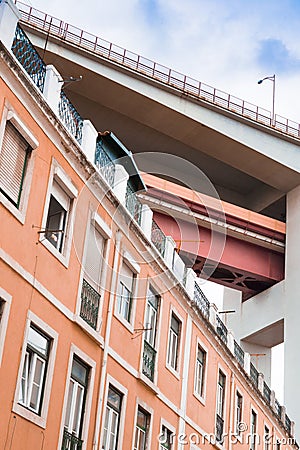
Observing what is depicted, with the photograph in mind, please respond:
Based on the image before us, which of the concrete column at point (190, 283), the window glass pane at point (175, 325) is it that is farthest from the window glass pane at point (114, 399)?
the concrete column at point (190, 283)

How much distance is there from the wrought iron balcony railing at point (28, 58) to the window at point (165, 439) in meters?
9.72

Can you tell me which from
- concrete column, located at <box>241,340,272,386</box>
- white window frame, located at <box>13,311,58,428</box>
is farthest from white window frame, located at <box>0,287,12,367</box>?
concrete column, located at <box>241,340,272,386</box>

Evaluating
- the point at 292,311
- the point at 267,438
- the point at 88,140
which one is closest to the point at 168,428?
the point at 88,140

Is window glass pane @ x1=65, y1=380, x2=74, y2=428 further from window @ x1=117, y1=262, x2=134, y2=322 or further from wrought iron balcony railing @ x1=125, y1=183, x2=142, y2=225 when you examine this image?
wrought iron balcony railing @ x1=125, y1=183, x2=142, y2=225

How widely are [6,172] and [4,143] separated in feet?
1.80

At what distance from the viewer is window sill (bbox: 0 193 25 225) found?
15784 millimetres

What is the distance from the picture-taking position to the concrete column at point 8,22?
16830 millimetres

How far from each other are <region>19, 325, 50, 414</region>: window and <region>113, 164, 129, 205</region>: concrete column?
18.3 feet

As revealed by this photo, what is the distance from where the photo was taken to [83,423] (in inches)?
725

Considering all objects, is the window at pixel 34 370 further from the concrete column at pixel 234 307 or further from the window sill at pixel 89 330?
the concrete column at pixel 234 307

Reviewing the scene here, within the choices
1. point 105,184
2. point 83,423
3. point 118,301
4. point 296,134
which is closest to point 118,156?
point 105,184

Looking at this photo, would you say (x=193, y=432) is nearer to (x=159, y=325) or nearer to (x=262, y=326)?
(x=159, y=325)

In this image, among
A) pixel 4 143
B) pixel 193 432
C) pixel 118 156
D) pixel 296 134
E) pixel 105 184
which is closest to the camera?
pixel 4 143

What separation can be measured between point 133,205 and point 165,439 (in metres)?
6.27
